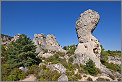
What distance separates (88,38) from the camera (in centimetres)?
1022

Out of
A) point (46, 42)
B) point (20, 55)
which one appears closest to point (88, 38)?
point (20, 55)

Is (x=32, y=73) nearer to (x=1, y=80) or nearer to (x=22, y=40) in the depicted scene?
(x=1, y=80)

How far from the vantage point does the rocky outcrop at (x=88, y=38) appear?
966cm

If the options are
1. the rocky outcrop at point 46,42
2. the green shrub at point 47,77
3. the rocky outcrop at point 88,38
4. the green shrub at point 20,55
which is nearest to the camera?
the green shrub at point 47,77

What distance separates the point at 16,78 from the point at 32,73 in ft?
4.70

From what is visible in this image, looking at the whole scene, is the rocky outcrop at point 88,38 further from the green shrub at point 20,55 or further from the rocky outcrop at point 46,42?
the rocky outcrop at point 46,42

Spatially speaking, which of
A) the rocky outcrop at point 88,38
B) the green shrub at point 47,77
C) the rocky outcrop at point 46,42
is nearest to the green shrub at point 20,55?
the green shrub at point 47,77

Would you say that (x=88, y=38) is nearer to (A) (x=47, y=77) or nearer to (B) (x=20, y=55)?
(A) (x=47, y=77)

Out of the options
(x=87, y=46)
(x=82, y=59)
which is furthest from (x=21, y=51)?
(x=87, y=46)

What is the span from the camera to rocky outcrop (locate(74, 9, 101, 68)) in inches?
380

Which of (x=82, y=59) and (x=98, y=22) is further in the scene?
(x=98, y=22)

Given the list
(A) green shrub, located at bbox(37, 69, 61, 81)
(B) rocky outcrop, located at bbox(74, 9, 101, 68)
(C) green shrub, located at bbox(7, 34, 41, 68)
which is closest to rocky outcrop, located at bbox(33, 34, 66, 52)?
(B) rocky outcrop, located at bbox(74, 9, 101, 68)

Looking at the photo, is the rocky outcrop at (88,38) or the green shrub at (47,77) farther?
the rocky outcrop at (88,38)

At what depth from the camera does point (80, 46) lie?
10680 mm
